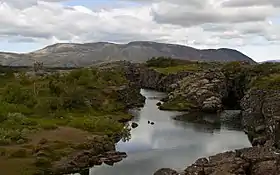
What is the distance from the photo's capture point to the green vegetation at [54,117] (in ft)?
241

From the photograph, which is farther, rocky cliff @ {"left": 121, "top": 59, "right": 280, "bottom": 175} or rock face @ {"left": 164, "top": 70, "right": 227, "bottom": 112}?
rock face @ {"left": 164, "top": 70, "right": 227, "bottom": 112}

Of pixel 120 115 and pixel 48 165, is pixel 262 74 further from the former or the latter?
pixel 48 165

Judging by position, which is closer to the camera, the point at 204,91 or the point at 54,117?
the point at 54,117

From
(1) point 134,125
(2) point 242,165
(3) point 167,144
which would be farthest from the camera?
(1) point 134,125

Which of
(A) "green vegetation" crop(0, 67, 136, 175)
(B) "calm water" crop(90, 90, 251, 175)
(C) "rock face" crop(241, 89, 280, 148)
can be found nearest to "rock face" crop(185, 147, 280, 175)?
(B) "calm water" crop(90, 90, 251, 175)

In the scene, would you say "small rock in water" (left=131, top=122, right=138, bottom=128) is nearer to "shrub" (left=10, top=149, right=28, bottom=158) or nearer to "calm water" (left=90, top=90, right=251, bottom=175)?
"calm water" (left=90, top=90, right=251, bottom=175)

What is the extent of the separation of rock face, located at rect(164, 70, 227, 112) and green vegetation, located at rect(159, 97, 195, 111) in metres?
1.17

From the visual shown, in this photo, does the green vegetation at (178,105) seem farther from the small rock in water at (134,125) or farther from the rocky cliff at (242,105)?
the small rock in water at (134,125)

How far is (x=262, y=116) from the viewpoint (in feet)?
336

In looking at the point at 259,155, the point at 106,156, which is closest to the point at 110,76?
the point at 106,156

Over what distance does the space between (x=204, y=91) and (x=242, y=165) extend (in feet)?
322

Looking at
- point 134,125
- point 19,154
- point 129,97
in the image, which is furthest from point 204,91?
point 19,154

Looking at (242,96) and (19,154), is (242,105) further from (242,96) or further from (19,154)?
(19,154)

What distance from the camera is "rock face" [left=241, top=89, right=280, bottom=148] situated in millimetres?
78500
